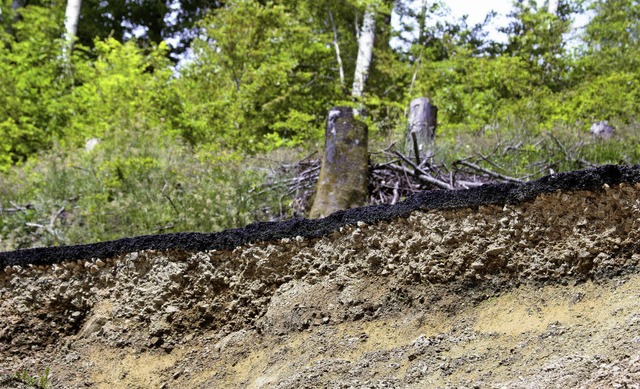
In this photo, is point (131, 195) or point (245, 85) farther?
point (245, 85)

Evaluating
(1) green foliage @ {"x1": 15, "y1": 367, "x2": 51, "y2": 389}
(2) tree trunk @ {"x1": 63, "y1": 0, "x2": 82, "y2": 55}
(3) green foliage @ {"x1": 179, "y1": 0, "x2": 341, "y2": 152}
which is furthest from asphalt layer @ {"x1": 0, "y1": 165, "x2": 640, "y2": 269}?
(2) tree trunk @ {"x1": 63, "y1": 0, "x2": 82, "y2": 55}

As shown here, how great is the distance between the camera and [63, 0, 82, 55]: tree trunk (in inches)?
→ 527

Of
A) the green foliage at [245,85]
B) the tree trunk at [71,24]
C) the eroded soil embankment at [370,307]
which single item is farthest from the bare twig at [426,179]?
the tree trunk at [71,24]

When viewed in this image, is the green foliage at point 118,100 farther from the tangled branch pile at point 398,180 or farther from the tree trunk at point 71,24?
the tangled branch pile at point 398,180

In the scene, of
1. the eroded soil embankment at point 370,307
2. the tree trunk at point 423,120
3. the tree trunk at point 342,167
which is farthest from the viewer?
the tree trunk at point 423,120

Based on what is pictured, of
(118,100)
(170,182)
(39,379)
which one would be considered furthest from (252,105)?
(39,379)

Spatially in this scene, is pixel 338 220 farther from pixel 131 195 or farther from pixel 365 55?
pixel 365 55

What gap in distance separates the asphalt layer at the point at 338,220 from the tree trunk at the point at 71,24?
10577 mm

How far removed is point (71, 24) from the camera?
13.8 metres

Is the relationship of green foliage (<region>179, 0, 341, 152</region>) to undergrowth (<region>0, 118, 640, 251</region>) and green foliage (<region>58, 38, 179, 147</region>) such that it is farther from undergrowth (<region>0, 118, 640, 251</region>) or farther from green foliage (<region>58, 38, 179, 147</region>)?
undergrowth (<region>0, 118, 640, 251</region>)

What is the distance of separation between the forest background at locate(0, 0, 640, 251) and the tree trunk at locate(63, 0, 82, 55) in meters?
0.24

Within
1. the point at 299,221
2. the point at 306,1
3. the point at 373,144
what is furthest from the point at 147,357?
the point at 306,1

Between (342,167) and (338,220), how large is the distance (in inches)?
72.3

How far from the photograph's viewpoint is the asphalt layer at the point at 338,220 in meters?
2.75
